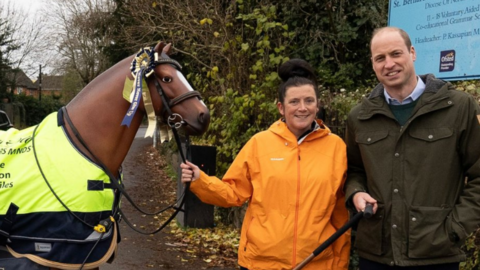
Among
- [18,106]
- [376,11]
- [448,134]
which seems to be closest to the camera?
[448,134]

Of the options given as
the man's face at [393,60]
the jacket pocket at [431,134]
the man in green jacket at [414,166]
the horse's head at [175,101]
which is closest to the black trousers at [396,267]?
the man in green jacket at [414,166]

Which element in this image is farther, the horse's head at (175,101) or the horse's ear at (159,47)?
the horse's ear at (159,47)

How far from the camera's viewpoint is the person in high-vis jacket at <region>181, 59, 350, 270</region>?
9.04ft

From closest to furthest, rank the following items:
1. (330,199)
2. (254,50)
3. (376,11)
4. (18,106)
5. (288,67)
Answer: (330,199)
(288,67)
(376,11)
(254,50)
(18,106)

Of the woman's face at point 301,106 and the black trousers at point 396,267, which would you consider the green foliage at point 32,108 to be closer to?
the woman's face at point 301,106

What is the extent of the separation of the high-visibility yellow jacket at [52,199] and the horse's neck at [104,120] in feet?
0.31

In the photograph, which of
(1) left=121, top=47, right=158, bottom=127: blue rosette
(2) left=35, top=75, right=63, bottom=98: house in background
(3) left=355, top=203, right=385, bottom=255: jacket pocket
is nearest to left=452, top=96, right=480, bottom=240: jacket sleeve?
(3) left=355, top=203, right=385, bottom=255: jacket pocket

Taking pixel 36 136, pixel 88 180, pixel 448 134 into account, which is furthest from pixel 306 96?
pixel 36 136

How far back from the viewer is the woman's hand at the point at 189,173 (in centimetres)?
287

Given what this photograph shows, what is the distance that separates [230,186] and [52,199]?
1.02 metres

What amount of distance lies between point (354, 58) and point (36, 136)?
491 centimetres

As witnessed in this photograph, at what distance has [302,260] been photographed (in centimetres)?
273

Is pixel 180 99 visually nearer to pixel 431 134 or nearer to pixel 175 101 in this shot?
pixel 175 101

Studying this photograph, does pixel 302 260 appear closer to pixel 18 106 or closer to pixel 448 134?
pixel 448 134
